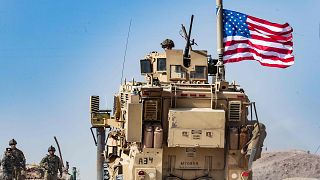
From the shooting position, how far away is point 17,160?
80.8 ft

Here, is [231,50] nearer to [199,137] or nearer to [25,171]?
[199,137]

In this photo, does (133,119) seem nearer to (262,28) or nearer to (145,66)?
(145,66)

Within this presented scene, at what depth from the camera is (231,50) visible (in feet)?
72.1

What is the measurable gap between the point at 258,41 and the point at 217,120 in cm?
463

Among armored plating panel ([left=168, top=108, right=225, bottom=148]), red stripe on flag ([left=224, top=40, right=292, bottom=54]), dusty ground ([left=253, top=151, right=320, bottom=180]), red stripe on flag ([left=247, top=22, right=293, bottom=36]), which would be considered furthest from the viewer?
dusty ground ([left=253, top=151, right=320, bottom=180])

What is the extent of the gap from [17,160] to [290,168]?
17.8 metres

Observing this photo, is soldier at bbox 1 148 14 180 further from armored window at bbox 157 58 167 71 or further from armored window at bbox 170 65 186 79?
armored window at bbox 170 65 186 79

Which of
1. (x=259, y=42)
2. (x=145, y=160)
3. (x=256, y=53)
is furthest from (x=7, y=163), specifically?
(x=259, y=42)

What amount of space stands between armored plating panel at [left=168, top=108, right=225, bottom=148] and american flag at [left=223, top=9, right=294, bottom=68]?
4178mm

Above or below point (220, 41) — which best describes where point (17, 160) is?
below

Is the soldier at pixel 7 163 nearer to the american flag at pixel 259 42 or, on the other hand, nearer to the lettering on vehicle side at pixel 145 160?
the american flag at pixel 259 42

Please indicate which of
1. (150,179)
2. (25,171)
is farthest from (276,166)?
(150,179)

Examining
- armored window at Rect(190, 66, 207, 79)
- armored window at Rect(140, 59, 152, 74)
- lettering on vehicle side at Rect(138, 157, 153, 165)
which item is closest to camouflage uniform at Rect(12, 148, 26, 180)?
armored window at Rect(140, 59, 152, 74)

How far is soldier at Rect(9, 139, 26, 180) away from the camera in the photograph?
80.6 ft
